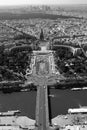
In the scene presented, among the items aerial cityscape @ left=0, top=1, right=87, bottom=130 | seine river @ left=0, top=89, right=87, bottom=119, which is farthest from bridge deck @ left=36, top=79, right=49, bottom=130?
seine river @ left=0, top=89, right=87, bottom=119

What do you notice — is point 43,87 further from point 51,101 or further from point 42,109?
point 42,109

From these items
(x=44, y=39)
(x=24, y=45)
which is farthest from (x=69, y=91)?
(x=44, y=39)

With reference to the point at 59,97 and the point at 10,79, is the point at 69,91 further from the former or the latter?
the point at 10,79

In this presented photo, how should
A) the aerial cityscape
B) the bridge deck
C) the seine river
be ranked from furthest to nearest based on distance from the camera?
1. the seine river
2. the aerial cityscape
3. the bridge deck

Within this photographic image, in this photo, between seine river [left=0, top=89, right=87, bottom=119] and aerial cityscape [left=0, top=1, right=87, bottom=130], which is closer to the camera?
aerial cityscape [left=0, top=1, right=87, bottom=130]

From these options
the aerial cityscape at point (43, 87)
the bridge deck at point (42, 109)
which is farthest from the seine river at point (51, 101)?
the bridge deck at point (42, 109)

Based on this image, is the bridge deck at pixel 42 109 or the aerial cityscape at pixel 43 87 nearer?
the bridge deck at pixel 42 109

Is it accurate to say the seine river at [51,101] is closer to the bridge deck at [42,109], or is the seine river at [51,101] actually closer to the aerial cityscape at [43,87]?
the aerial cityscape at [43,87]

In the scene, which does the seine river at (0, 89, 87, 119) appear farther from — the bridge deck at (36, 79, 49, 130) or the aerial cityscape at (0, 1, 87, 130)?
the bridge deck at (36, 79, 49, 130)

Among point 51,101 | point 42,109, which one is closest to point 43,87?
point 51,101
